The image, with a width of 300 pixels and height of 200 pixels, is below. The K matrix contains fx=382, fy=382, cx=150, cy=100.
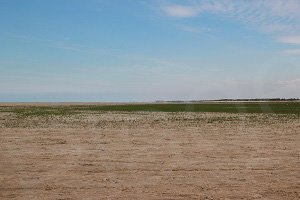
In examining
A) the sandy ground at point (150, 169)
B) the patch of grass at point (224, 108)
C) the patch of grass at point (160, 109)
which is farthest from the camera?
the patch of grass at point (224, 108)

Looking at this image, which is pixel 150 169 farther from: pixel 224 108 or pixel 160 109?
pixel 224 108

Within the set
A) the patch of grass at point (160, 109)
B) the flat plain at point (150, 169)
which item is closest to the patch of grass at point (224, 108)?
the patch of grass at point (160, 109)

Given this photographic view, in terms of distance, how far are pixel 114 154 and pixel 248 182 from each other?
20.8 feet

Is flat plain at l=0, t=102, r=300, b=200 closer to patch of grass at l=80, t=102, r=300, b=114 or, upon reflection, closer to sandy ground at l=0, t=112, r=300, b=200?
sandy ground at l=0, t=112, r=300, b=200

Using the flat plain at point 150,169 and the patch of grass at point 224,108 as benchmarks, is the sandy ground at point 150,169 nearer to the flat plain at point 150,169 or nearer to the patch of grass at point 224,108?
the flat plain at point 150,169

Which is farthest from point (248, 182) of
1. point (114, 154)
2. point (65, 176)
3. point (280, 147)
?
point (280, 147)

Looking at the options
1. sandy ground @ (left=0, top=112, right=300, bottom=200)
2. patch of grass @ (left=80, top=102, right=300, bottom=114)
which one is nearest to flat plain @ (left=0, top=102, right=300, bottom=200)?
sandy ground @ (left=0, top=112, right=300, bottom=200)

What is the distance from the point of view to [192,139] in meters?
20.5

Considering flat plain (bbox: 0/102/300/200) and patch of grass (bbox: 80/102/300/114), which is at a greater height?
patch of grass (bbox: 80/102/300/114)

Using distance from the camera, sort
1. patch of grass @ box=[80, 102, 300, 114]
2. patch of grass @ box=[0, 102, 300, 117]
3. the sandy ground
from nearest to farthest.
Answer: the sandy ground → patch of grass @ box=[0, 102, 300, 117] → patch of grass @ box=[80, 102, 300, 114]

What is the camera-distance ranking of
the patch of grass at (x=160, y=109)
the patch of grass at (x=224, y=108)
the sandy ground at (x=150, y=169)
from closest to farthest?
the sandy ground at (x=150, y=169), the patch of grass at (x=160, y=109), the patch of grass at (x=224, y=108)

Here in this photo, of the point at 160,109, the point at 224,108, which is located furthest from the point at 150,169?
the point at 224,108

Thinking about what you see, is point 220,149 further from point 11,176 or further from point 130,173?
point 11,176

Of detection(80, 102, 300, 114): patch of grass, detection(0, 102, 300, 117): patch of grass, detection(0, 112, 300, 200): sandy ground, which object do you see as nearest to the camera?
detection(0, 112, 300, 200): sandy ground
